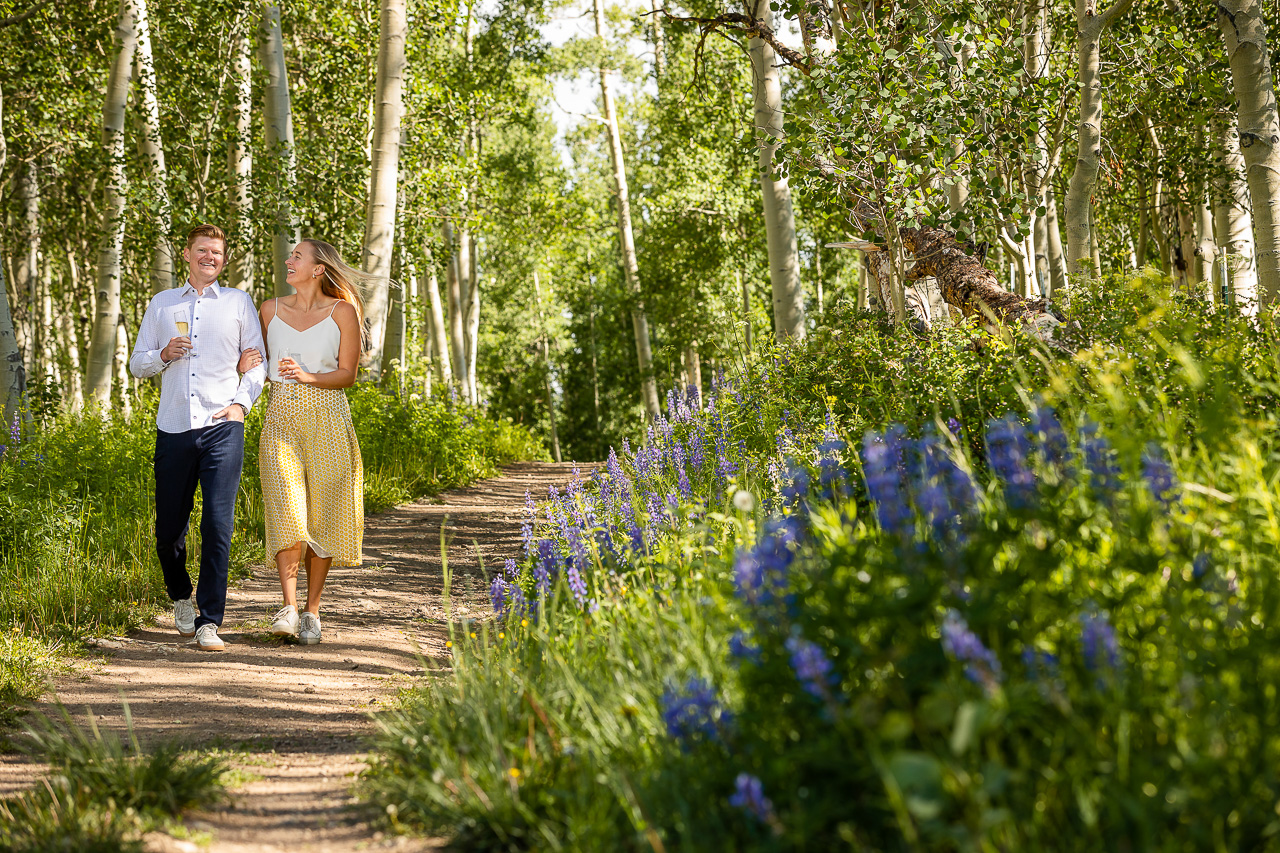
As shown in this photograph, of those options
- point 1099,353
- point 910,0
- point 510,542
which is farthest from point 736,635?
point 910,0

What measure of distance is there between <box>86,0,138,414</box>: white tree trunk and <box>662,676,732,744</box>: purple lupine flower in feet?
33.5

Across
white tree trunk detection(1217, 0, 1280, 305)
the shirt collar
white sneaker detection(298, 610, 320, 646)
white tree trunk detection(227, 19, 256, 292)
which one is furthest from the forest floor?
white tree trunk detection(227, 19, 256, 292)

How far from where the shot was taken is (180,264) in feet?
72.1

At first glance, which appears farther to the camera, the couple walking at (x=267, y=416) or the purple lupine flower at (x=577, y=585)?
the couple walking at (x=267, y=416)

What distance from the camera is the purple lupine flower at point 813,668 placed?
5.75ft

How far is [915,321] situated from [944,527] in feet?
18.0

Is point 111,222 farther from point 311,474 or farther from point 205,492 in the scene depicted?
point 311,474

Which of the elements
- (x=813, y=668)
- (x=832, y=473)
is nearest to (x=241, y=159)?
(x=832, y=473)

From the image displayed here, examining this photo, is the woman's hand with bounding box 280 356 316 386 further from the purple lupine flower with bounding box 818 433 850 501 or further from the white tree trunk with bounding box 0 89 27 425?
the white tree trunk with bounding box 0 89 27 425

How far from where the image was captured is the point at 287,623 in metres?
4.90

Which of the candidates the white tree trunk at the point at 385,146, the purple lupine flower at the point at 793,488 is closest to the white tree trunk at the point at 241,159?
the white tree trunk at the point at 385,146

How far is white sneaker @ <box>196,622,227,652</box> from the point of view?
15.8ft

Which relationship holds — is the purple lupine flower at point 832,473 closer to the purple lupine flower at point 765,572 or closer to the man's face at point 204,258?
the purple lupine flower at point 765,572

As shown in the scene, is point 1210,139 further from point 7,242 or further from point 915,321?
point 7,242
